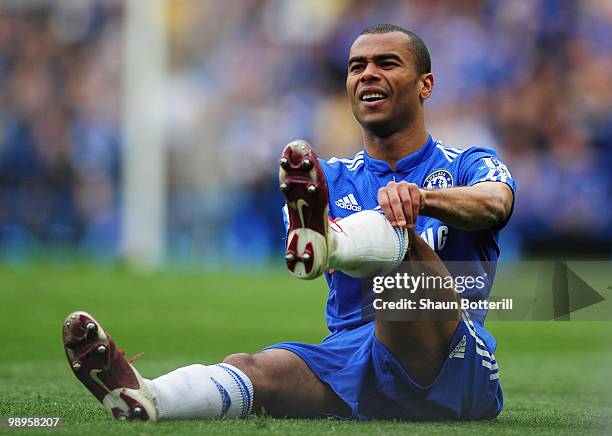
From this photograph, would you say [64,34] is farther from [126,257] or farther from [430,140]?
[430,140]

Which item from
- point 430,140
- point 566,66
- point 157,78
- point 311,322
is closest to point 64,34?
point 157,78

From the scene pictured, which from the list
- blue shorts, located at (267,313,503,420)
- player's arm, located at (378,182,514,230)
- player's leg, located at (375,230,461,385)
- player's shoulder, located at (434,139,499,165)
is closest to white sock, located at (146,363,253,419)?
blue shorts, located at (267,313,503,420)

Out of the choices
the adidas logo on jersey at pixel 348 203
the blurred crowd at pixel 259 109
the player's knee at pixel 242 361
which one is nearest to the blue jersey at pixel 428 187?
the adidas logo on jersey at pixel 348 203

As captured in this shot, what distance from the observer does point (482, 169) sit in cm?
471

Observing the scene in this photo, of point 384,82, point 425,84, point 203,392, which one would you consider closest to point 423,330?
point 203,392

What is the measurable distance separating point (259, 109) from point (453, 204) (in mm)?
15405

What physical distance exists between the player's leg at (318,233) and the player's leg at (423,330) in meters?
0.09

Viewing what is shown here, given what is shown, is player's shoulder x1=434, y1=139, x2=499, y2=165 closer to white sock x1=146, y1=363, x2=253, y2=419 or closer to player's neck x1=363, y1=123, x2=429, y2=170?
player's neck x1=363, y1=123, x2=429, y2=170

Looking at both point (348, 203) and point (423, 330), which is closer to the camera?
point (423, 330)

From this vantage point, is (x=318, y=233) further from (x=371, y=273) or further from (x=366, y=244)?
(x=371, y=273)

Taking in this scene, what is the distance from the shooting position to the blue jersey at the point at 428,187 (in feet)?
15.5

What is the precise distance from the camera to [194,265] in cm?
1897

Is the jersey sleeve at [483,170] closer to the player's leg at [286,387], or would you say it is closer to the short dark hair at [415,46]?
the short dark hair at [415,46]

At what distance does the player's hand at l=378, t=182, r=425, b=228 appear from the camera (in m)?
4.14
